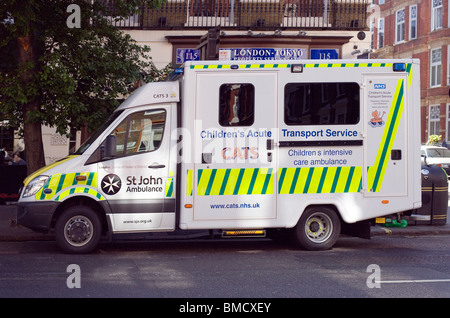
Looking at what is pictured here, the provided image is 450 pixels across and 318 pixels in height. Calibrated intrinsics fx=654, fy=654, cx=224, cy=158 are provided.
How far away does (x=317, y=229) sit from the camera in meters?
10.3

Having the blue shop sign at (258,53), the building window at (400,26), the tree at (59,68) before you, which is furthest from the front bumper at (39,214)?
the building window at (400,26)

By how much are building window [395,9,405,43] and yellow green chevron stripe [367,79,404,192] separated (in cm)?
3837

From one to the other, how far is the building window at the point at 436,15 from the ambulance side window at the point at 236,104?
35997mm

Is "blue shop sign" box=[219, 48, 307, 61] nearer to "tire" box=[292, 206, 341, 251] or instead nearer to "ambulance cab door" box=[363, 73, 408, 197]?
"ambulance cab door" box=[363, 73, 408, 197]

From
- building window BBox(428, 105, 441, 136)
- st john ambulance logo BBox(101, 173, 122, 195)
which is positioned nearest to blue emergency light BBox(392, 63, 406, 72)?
st john ambulance logo BBox(101, 173, 122, 195)

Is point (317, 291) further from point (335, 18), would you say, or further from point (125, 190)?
point (335, 18)

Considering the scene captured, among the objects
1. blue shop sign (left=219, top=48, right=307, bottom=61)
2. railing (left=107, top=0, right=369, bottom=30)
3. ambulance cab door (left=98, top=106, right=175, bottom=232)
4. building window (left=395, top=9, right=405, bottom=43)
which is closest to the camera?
ambulance cab door (left=98, top=106, right=175, bottom=232)

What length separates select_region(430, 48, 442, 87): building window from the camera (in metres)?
42.4

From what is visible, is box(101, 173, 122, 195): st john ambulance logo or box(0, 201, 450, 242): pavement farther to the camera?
box(0, 201, 450, 242): pavement

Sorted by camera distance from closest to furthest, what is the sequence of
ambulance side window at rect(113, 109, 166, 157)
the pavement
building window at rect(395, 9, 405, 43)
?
ambulance side window at rect(113, 109, 166, 157) → the pavement → building window at rect(395, 9, 405, 43)

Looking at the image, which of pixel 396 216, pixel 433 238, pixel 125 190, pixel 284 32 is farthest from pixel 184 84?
pixel 284 32

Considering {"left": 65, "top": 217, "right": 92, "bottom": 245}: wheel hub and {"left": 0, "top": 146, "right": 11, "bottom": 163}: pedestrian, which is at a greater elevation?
{"left": 0, "top": 146, "right": 11, "bottom": 163}: pedestrian

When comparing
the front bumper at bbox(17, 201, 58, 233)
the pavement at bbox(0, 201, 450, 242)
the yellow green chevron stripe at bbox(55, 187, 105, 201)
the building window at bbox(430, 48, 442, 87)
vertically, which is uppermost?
the building window at bbox(430, 48, 442, 87)

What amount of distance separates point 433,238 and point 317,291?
5.77 meters
